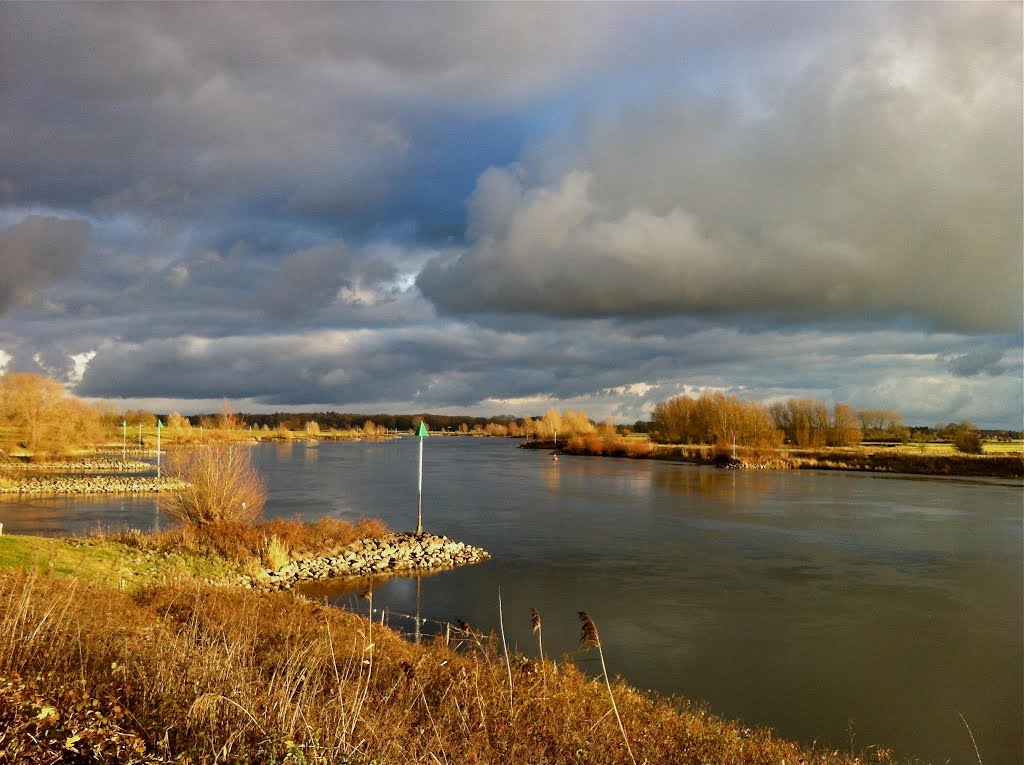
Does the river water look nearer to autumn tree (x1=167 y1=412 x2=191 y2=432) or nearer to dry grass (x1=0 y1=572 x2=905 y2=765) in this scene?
dry grass (x1=0 y1=572 x2=905 y2=765)

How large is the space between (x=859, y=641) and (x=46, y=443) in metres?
59.7

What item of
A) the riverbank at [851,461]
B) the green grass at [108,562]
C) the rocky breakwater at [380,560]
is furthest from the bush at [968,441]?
the green grass at [108,562]

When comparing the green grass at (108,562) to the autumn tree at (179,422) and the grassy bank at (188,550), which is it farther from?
the autumn tree at (179,422)

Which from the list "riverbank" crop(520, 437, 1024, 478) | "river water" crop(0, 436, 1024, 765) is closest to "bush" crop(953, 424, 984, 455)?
"riverbank" crop(520, 437, 1024, 478)

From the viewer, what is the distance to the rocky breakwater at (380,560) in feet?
60.5

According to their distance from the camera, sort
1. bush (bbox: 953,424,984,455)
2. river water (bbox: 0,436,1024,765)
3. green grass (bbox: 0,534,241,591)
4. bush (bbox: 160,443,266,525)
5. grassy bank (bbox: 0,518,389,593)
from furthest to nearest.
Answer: bush (bbox: 953,424,984,455), bush (bbox: 160,443,266,525), grassy bank (bbox: 0,518,389,593), green grass (bbox: 0,534,241,591), river water (bbox: 0,436,1024,765)

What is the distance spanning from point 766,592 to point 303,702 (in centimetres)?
1469

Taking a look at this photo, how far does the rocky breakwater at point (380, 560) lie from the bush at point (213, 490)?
3.75 m

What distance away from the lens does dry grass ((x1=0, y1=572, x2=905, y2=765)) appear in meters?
4.49

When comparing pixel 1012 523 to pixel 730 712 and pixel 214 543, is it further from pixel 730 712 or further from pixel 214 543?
pixel 214 543

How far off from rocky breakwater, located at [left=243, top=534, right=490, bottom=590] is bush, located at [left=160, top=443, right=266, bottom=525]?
375cm

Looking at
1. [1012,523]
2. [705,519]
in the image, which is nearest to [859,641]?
[705,519]

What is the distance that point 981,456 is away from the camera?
6153cm

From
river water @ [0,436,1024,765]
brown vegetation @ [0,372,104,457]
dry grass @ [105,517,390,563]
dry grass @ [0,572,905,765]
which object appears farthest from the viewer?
brown vegetation @ [0,372,104,457]
